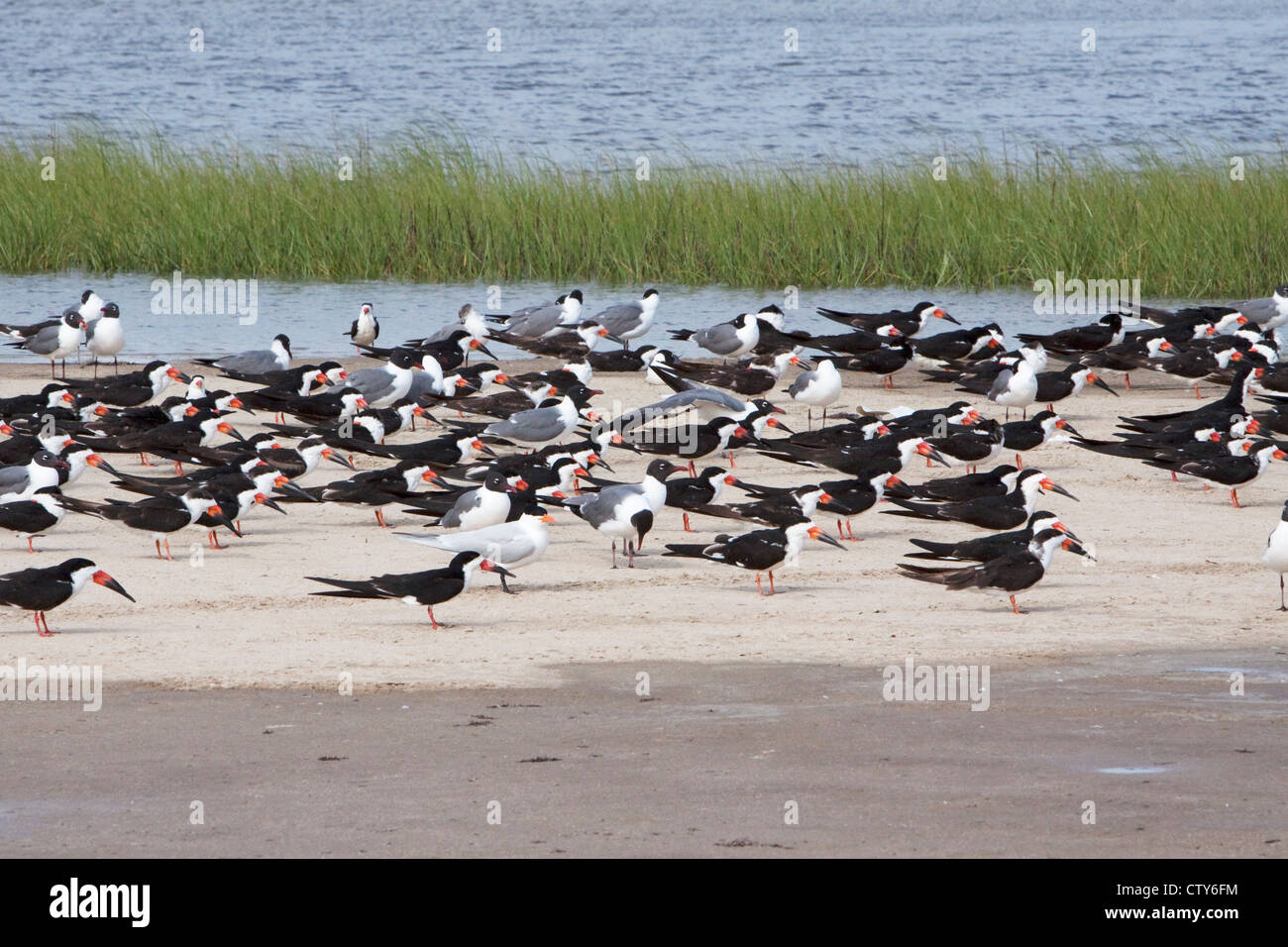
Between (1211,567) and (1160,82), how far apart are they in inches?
1528

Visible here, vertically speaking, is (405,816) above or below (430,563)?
above

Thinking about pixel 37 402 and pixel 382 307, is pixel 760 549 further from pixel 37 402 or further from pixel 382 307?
pixel 382 307

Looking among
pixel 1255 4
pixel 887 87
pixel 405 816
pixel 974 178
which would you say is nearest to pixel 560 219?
pixel 974 178

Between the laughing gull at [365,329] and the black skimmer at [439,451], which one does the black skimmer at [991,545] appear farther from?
the laughing gull at [365,329]

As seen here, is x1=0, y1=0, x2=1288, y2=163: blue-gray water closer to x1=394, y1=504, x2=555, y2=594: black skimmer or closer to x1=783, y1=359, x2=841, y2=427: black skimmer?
x1=783, y1=359, x2=841, y2=427: black skimmer

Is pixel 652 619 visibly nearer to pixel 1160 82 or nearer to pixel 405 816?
pixel 405 816

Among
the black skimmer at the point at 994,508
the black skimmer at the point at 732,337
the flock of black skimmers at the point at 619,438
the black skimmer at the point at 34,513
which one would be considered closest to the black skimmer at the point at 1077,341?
the flock of black skimmers at the point at 619,438

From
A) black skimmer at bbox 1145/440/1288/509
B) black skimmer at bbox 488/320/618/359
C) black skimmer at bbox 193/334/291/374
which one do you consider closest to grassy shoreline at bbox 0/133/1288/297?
black skimmer at bbox 488/320/618/359

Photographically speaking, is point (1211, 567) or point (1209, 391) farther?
point (1209, 391)

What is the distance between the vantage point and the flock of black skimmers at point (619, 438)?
10297 mm

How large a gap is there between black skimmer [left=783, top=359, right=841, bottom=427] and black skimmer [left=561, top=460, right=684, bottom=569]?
13.9 ft

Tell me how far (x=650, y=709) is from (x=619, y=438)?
5771mm

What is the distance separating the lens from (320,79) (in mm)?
47656
